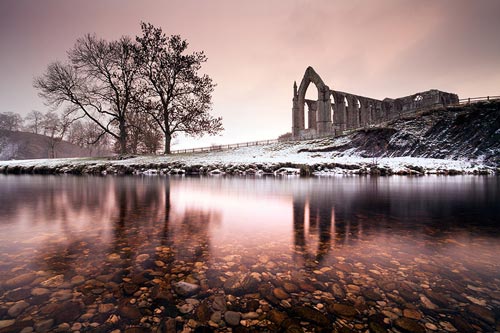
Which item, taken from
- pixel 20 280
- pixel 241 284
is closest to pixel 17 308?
pixel 20 280

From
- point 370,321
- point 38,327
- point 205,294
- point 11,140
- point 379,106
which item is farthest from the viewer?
point 11,140

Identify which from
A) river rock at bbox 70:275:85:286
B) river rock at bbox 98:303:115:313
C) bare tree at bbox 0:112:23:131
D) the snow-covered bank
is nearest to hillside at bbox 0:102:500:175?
the snow-covered bank

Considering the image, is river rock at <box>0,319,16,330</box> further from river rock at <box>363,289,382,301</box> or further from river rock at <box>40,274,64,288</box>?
river rock at <box>363,289,382,301</box>

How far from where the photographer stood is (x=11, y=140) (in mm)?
77062

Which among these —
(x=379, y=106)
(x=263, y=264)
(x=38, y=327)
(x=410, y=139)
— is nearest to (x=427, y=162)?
(x=410, y=139)

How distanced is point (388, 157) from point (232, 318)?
3000 cm

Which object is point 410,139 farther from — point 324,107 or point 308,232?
point 308,232

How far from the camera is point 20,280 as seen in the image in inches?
85.4

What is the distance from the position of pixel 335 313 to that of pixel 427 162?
27439 millimetres

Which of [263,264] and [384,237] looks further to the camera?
[384,237]

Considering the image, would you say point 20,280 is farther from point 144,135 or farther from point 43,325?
point 144,135

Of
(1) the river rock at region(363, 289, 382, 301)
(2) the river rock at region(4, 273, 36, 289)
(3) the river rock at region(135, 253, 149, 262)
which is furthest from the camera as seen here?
(3) the river rock at region(135, 253, 149, 262)

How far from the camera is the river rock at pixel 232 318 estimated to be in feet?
5.41

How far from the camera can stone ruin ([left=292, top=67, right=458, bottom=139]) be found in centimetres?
4322
